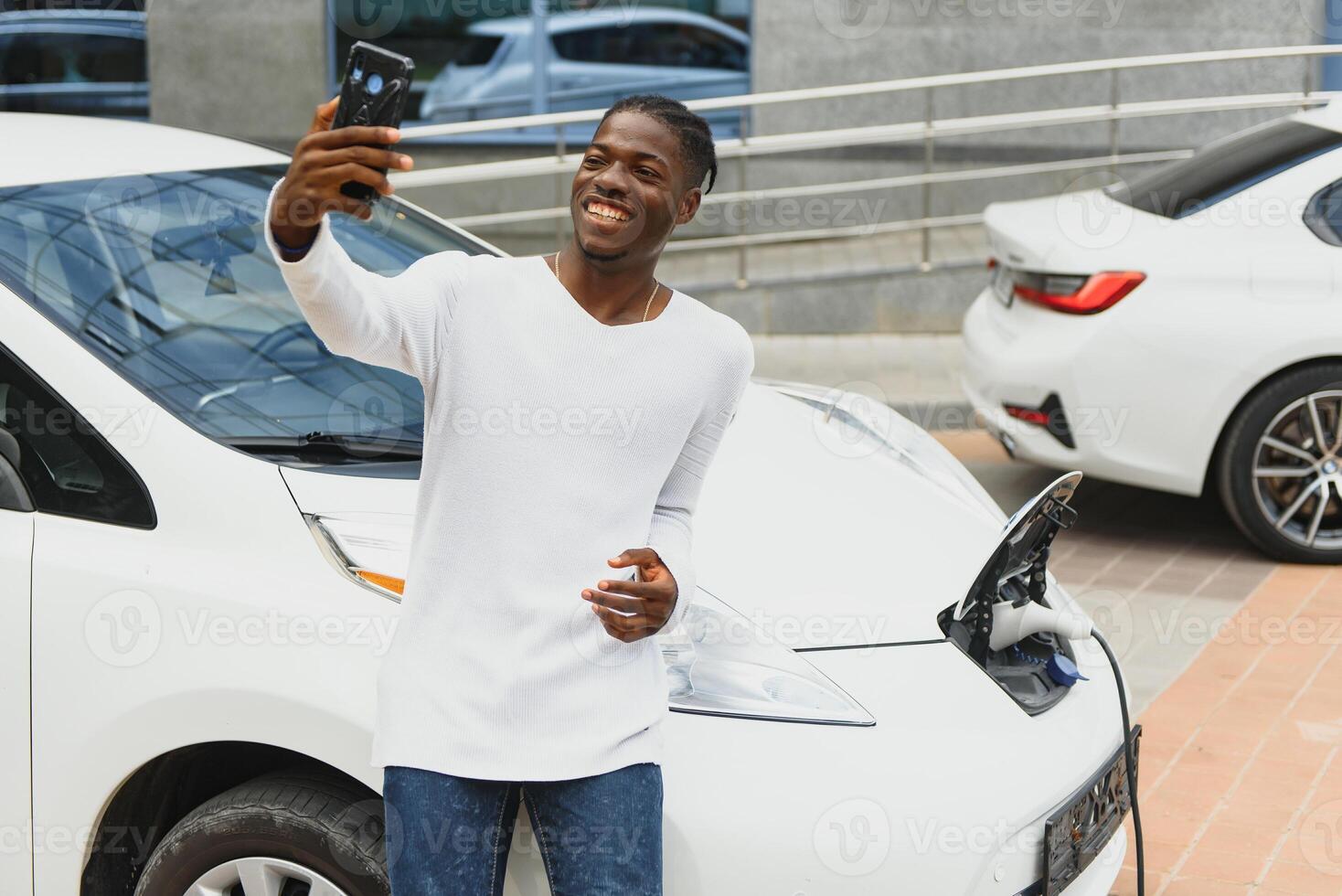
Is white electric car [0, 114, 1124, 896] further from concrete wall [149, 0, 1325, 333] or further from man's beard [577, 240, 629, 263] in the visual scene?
concrete wall [149, 0, 1325, 333]

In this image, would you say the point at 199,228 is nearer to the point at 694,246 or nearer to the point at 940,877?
the point at 940,877

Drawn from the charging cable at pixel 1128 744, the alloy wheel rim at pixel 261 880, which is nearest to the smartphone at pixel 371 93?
the alloy wheel rim at pixel 261 880

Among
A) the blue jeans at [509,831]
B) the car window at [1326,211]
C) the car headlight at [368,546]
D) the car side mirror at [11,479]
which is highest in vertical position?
the car window at [1326,211]

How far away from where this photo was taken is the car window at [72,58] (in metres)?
11.0

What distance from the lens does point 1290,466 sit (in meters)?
5.65

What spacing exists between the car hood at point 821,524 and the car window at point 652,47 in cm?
734

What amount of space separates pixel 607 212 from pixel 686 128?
0.64ft

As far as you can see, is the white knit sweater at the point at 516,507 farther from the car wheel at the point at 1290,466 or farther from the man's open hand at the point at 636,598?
the car wheel at the point at 1290,466

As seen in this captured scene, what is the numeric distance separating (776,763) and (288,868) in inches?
31.9

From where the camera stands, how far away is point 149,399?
8.98 ft

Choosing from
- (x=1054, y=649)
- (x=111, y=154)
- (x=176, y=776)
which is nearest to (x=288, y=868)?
(x=176, y=776)

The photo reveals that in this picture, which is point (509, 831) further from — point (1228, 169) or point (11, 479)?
point (1228, 169)

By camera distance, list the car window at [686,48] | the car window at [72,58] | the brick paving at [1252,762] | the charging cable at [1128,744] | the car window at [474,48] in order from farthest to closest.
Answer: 1. the car window at [72,58]
2. the car window at [474,48]
3. the car window at [686,48]
4. the brick paving at [1252,762]
5. the charging cable at [1128,744]

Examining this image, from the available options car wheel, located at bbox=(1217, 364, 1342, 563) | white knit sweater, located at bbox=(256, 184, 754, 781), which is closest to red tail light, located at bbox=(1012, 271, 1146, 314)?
car wheel, located at bbox=(1217, 364, 1342, 563)
